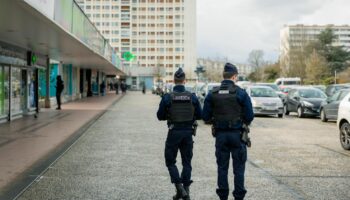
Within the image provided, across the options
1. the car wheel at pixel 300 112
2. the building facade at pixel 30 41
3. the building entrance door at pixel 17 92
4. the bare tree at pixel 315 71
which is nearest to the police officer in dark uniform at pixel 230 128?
the building facade at pixel 30 41

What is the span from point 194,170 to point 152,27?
132 metres

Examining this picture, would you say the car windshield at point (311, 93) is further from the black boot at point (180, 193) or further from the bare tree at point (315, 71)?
the bare tree at point (315, 71)

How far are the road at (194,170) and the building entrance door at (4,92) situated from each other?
16.2 feet

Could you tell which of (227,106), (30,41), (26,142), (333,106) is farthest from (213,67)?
(227,106)

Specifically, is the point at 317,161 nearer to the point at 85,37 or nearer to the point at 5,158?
the point at 5,158

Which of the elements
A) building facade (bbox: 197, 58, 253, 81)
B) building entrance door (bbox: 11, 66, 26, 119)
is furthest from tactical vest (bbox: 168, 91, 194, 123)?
building facade (bbox: 197, 58, 253, 81)

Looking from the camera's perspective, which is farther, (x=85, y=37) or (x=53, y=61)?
(x=53, y=61)

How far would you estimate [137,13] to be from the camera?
5413 inches

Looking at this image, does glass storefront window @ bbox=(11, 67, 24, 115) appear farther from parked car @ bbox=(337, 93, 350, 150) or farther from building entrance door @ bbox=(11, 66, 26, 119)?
parked car @ bbox=(337, 93, 350, 150)

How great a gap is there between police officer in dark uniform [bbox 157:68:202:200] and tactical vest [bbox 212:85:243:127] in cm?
55

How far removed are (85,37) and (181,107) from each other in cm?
1455

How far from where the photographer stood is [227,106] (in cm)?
555

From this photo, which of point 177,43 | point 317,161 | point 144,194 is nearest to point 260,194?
point 144,194

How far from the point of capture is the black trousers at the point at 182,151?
5.96 meters
